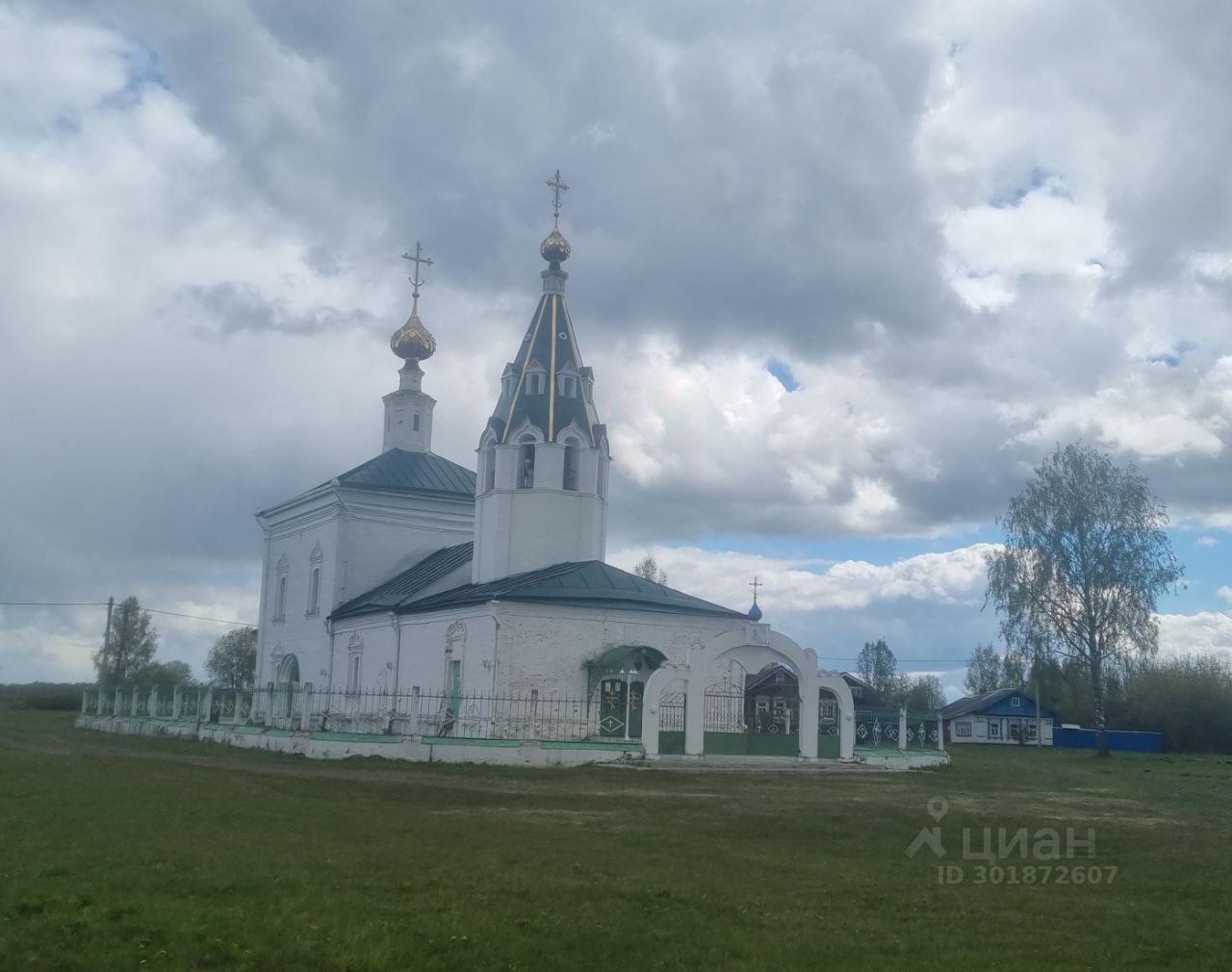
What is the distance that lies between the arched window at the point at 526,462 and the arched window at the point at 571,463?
808mm

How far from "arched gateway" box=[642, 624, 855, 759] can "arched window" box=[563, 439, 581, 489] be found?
6.60 meters

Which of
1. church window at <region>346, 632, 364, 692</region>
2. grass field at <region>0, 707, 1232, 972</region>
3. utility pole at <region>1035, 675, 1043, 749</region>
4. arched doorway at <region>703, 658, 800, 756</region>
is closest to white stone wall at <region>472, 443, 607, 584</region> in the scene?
church window at <region>346, 632, 364, 692</region>

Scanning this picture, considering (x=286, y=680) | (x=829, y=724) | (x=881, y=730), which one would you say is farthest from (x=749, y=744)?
(x=286, y=680)

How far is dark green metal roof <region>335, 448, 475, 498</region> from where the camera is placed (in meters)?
34.8

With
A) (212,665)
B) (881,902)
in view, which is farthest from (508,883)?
(212,665)

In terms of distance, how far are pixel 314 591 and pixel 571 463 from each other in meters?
10.8

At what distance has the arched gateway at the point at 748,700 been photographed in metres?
21.7

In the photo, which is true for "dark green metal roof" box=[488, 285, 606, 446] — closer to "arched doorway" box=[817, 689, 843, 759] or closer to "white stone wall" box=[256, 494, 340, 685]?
"white stone wall" box=[256, 494, 340, 685]

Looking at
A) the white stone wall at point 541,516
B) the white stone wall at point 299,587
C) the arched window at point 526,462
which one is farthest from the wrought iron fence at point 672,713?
the white stone wall at point 299,587

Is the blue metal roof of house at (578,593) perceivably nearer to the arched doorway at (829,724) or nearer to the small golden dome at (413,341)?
the arched doorway at (829,724)

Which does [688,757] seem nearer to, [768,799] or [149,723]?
[768,799]

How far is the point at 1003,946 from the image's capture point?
283 inches

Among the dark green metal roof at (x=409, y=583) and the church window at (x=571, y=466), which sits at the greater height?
the church window at (x=571, y=466)

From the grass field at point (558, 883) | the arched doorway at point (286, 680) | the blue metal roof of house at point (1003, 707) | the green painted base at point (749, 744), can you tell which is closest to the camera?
the grass field at point (558, 883)
